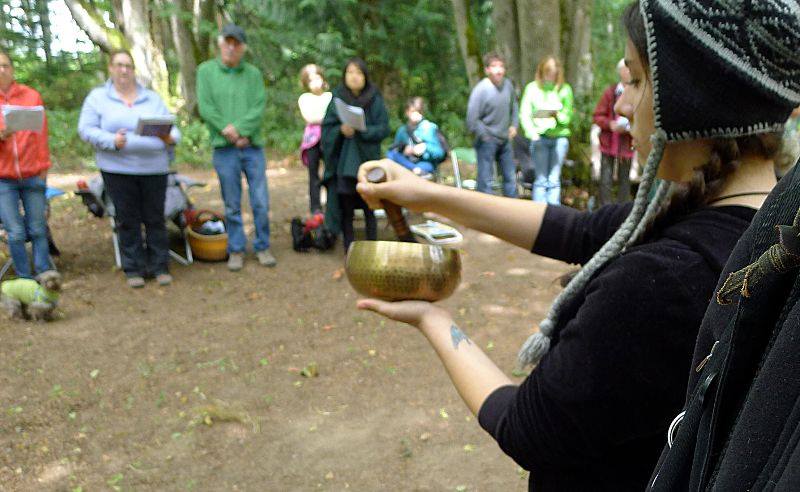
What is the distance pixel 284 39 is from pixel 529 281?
339 inches

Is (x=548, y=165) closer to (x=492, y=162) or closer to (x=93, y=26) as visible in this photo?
(x=492, y=162)

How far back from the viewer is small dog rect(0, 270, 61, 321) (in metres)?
4.86

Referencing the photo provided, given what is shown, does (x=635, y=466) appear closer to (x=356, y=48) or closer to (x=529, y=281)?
(x=529, y=281)

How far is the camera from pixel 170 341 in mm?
4723

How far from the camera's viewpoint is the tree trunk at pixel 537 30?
8.25m

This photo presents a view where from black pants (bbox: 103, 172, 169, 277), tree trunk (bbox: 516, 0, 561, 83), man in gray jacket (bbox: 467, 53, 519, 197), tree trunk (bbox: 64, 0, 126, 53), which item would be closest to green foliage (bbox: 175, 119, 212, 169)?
tree trunk (bbox: 64, 0, 126, 53)

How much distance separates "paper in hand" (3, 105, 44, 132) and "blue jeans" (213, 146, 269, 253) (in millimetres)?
1460

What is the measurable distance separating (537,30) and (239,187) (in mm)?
4461

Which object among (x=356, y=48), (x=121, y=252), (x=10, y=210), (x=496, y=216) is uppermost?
(x=356, y=48)

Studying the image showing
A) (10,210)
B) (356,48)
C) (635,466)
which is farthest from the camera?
(356,48)

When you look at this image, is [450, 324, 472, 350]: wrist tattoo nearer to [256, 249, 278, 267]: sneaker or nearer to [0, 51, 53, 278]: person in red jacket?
[0, 51, 53, 278]: person in red jacket

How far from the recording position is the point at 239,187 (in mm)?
6141

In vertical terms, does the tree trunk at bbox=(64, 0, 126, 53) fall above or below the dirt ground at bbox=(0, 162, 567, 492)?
above

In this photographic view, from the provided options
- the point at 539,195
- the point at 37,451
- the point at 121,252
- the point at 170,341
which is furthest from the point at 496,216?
the point at 539,195
